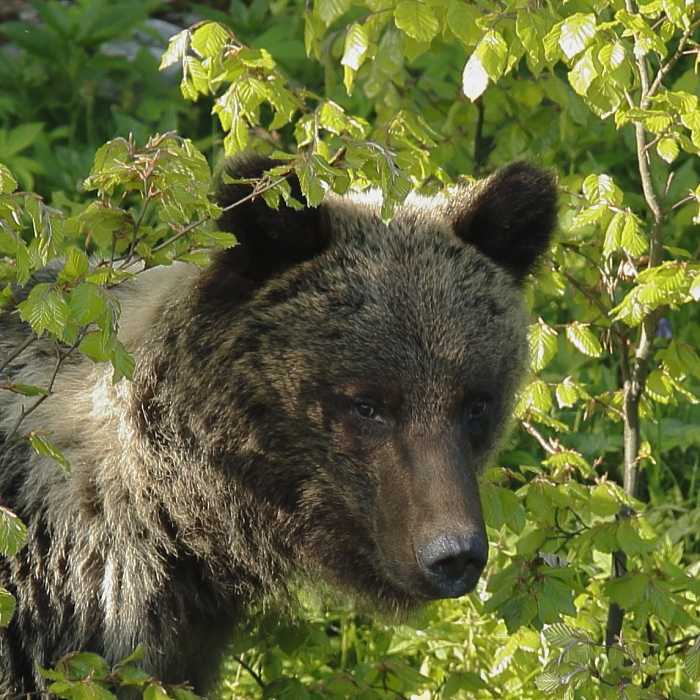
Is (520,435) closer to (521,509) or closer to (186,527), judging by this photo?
(521,509)

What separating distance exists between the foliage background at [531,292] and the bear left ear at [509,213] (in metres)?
0.19

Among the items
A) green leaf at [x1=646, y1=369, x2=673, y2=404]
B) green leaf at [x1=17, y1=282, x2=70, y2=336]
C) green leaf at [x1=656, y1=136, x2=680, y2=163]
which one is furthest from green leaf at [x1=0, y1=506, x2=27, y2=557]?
green leaf at [x1=646, y1=369, x2=673, y2=404]

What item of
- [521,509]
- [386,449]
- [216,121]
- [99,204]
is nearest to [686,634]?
[521,509]

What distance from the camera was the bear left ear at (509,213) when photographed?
4.02 metres

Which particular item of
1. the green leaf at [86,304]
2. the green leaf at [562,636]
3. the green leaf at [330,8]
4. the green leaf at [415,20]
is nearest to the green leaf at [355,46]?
the green leaf at [415,20]

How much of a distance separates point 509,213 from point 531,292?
0.47m

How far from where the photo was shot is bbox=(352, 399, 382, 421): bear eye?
3619 millimetres

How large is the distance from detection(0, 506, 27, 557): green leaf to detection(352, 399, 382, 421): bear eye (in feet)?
3.71

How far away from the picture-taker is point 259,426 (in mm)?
3754

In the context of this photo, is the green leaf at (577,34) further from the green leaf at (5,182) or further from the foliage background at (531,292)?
the green leaf at (5,182)

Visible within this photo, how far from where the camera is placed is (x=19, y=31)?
8.12 metres

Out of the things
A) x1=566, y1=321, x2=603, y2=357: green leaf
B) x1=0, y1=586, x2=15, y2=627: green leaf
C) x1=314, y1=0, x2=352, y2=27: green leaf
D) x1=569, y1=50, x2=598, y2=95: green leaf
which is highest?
x1=314, y1=0, x2=352, y2=27: green leaf

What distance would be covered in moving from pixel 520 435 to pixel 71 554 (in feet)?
10.2

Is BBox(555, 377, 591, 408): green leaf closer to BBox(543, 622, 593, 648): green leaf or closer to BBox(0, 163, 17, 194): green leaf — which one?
BBox(543, 622, 593, 648): green leaf
